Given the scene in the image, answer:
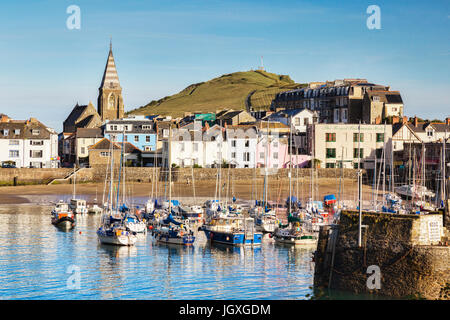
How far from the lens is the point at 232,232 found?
141 feet

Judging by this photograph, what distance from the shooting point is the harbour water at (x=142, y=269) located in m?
29.9

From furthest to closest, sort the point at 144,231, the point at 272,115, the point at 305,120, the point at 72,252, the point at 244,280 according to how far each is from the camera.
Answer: the point at 272,115 < the point at 305,120 < the point at 144,231 < the point at 72,252 < the point at 244,280

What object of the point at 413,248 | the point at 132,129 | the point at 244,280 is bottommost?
the point at 244,280

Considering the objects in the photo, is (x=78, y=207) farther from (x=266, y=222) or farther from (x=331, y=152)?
(x=331, y=152)

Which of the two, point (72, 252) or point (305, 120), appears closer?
point (72, 252)

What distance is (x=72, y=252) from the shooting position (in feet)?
129

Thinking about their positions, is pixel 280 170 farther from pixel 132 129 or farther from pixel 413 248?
pixel 413 248

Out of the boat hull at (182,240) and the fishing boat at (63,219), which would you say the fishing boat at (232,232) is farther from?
the fishing boat at (63,219)

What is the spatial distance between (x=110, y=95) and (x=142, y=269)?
9234 centimetres

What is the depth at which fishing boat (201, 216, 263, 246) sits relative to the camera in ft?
139

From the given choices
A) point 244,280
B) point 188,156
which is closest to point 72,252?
point 244,280
